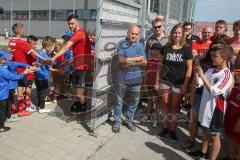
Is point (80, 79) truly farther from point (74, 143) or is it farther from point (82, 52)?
point (74, 143)

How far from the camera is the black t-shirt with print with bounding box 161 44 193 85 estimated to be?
4441 millimetres

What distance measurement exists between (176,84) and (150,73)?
2.68 feet

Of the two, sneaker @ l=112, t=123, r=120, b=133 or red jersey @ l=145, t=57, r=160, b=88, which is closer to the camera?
sneaker @ l=112, t=123, r=120, b=133

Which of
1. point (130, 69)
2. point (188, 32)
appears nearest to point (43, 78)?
point (130, 69)

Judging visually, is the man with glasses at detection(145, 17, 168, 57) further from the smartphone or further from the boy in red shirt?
the boy in red shirt

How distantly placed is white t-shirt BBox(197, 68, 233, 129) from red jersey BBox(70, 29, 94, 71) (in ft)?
7.30

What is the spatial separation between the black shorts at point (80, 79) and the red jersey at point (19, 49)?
0.95 meters

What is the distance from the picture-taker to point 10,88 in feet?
16.0

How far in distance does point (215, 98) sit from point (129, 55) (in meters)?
1.60

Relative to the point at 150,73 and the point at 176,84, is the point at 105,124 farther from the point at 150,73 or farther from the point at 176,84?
the point at 176,84

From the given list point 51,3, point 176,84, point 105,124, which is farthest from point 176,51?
point 51,3

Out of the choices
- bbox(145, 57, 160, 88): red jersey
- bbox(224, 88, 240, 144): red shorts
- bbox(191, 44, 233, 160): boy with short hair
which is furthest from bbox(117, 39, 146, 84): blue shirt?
bbox(224, 88, 240, 144): red shorts

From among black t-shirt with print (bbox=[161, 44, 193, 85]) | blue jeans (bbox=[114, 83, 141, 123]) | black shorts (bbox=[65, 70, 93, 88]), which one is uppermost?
black t-shirt with print (bbox=[161, 44, 193, 85])

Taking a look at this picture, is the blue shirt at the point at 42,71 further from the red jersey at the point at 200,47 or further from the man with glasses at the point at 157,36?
the red jersey at the point at 200,47
